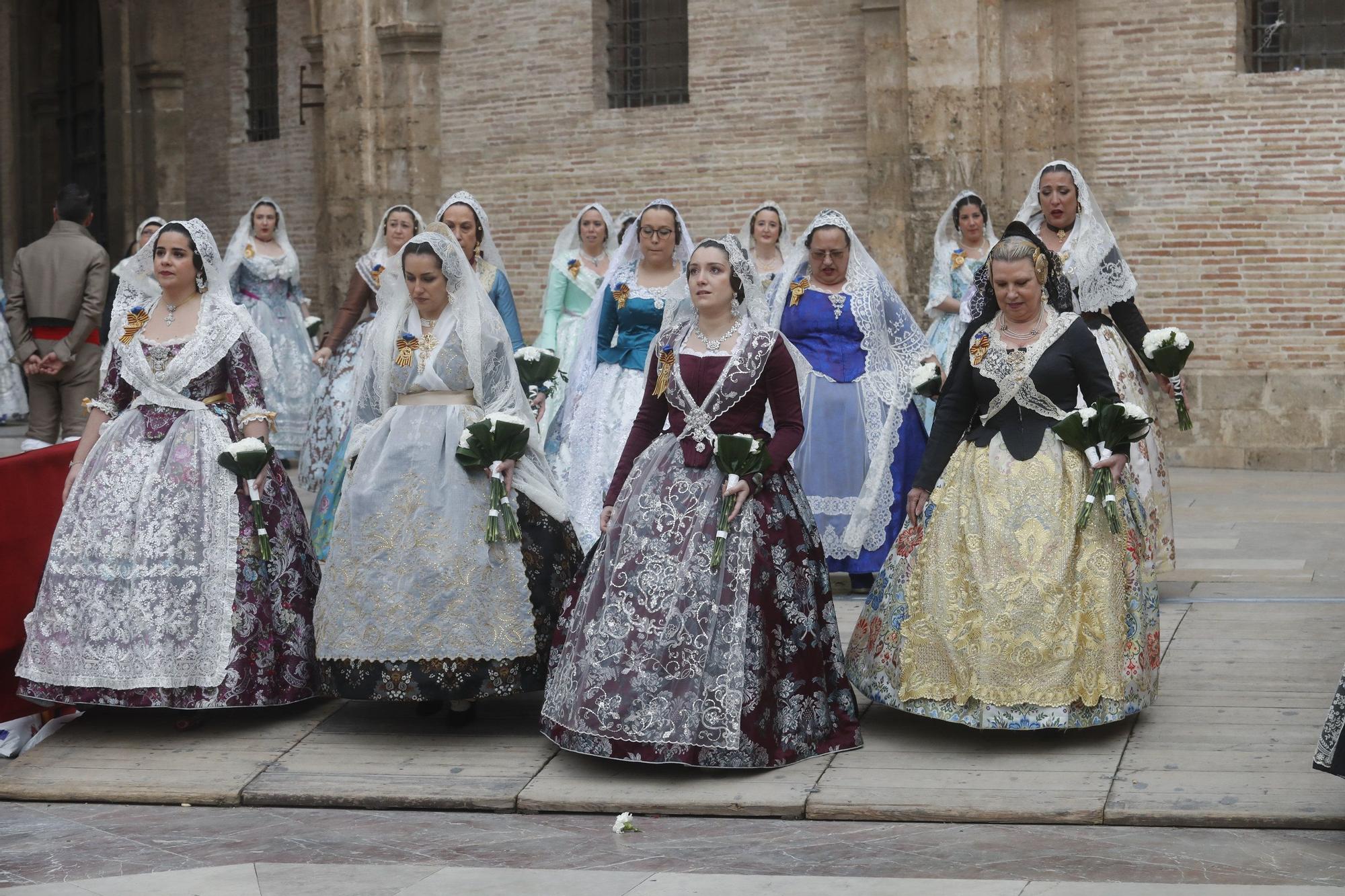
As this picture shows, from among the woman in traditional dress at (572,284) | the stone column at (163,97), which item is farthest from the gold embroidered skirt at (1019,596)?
the stone column at (163,97)

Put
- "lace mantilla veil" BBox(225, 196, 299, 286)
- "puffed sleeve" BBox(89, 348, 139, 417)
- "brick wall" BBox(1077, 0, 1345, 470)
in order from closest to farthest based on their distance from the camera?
"puffed sleeve" BBox(89, 348, 139, 417), "lace mantilla veil" BBox(225, 196, 299, 286), "brick wall" BBox(1077, 0, 1345, 470)

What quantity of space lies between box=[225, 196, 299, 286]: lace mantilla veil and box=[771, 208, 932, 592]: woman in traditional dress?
5148 mm

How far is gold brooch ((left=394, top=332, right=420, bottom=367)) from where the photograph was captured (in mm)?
6723

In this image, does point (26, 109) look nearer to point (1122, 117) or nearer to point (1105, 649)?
point (1122, 117)

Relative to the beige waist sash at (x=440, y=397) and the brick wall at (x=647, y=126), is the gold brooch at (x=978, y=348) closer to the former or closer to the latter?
the beige waist sash at (x=440, y=397)

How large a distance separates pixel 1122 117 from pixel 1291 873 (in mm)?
9553

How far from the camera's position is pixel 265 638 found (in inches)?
264

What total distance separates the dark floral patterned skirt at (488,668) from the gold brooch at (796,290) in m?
2.77

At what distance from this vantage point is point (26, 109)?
23.8m

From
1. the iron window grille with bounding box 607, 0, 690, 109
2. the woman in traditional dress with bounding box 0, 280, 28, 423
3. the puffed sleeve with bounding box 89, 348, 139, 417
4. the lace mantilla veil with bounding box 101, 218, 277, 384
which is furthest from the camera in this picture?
the woman in traditional dress with bounding box 0, 280, 28, 423
